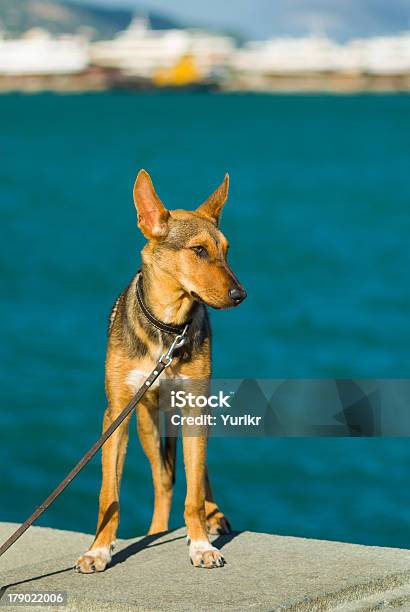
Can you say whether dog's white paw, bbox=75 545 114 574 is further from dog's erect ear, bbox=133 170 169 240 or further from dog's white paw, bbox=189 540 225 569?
dog's erect ear, bbox=133 170 169 240

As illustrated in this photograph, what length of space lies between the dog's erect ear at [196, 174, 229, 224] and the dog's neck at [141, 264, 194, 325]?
0.39 metres

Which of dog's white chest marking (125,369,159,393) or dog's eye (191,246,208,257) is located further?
dog's white chest marking (125,369,159,393)

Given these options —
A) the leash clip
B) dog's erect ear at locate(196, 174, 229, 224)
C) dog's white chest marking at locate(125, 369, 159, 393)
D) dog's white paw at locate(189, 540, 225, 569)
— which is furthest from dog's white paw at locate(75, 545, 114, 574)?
dog's erect ear at locate(196, 174, 229, 224)

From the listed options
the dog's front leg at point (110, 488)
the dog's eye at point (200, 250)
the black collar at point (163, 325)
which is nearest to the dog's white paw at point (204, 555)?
the dog's front leg at point (110, 488)

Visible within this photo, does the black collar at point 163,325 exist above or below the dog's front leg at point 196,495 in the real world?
above

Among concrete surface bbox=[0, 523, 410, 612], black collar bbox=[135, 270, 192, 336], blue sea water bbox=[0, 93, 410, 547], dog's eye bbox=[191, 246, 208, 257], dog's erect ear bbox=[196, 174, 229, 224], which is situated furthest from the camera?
blue sea water bbox=[0, 93, 410, 547]

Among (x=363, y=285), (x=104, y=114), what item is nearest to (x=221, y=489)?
(x=363, y=285)

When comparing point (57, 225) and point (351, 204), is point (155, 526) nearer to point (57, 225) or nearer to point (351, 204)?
point (57, 225)

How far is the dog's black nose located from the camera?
6.55 m

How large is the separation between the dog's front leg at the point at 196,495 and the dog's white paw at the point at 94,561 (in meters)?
0.42

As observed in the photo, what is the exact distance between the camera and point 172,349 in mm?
6906

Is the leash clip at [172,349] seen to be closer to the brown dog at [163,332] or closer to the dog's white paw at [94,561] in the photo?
the brown dog at [163,332]

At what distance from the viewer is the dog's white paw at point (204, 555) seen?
6.95m

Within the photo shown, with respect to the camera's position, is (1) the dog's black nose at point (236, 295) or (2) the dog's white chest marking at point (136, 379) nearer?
(1) the dog's black nose at point (236, 295)
